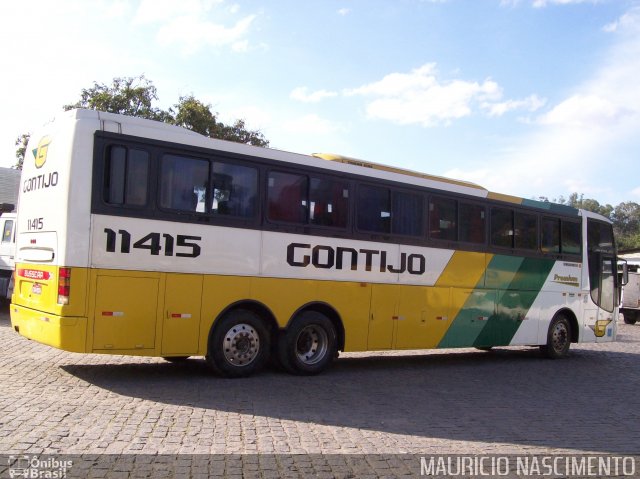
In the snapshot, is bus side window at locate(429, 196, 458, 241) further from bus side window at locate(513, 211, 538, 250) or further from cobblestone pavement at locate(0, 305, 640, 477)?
cobblestone pavement at locate(0, 305, 640, 477)

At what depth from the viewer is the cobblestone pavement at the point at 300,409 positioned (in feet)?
18.5

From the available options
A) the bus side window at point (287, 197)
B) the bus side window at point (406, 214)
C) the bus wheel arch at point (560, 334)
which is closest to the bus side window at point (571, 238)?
the bus wheel arch at point (560, 334)

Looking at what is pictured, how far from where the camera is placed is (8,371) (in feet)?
27.5

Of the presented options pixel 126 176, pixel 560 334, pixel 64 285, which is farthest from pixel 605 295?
pixel 64 285

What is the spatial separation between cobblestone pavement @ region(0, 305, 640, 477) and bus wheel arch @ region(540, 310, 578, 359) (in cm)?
246

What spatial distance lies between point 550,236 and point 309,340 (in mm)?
6952

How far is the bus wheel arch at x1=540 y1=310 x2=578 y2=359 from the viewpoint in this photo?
13.8 meters

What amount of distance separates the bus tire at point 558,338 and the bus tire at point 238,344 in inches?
305

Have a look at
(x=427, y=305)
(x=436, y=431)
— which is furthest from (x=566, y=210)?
(x=436, y=431)

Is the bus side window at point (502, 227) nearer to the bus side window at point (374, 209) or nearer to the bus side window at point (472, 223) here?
the bus side window at point (472, 223)

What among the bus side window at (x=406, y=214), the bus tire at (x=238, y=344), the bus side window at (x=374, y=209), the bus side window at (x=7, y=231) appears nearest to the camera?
the bus tire at (x=238, y=344)

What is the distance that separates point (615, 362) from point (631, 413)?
6.32 m

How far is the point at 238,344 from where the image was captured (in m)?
8.70

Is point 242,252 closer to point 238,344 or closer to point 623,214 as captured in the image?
point 238,344
